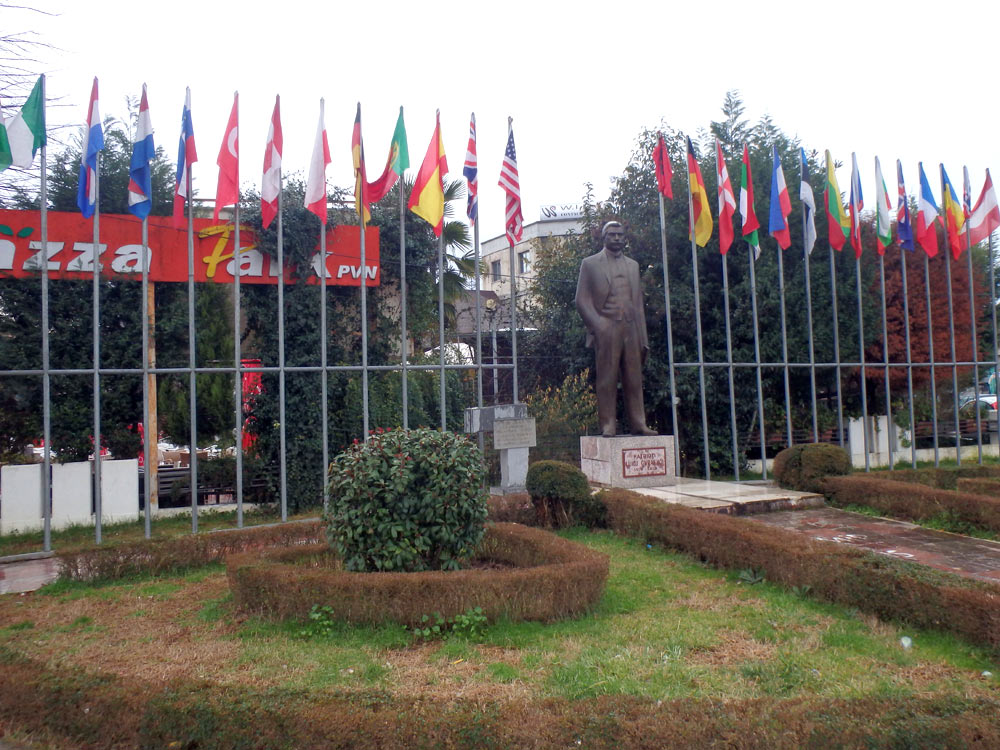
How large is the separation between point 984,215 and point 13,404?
18964 millimetres

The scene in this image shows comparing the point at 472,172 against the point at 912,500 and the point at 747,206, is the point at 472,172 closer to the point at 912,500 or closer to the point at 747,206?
the point at 747,206

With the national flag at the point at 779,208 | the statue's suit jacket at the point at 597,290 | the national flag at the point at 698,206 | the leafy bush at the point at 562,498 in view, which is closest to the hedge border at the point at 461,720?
the leafy bush at the point at 562,498

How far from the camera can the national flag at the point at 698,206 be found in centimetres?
1388

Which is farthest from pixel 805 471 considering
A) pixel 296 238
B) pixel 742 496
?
pixel 296 238

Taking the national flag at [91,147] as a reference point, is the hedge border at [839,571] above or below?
below

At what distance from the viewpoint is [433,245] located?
16.0 meters

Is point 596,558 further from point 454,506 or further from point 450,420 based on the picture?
point 450,420

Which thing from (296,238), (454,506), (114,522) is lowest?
(114,522)

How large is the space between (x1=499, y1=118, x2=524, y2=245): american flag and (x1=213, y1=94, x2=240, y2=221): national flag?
400cm

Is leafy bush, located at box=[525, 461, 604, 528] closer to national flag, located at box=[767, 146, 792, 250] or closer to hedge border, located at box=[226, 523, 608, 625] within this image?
hedge border, located at box=[226, 523, 608, 625]

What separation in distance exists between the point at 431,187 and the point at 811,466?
6974mm

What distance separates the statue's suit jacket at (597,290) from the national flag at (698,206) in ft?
6.50

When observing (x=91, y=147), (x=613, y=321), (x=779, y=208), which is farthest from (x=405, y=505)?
(x=779, y=208)

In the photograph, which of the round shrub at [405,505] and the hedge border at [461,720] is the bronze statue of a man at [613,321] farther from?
the hedge border at [461,720]
